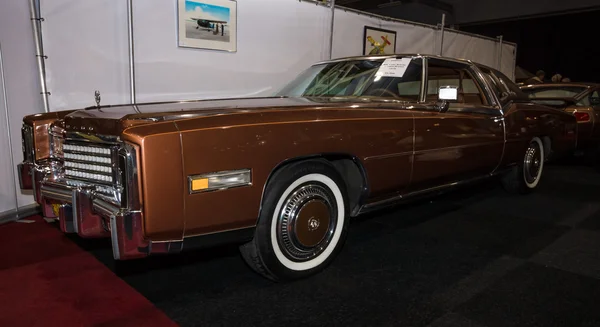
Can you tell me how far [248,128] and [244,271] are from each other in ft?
3.36

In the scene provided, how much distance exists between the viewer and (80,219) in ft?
7.18

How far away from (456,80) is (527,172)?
1.45m

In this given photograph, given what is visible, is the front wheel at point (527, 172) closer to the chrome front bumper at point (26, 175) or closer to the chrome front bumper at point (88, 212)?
the chrome front bumper at point (88, 212)

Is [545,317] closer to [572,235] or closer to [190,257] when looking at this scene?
[572,235]

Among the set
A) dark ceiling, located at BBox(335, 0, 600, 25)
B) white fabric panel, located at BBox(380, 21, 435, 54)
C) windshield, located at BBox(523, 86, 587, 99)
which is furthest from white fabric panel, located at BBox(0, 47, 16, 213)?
dark ceiling, located at BBox(335, 0, 600, 25)

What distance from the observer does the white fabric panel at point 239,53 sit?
4.36 m

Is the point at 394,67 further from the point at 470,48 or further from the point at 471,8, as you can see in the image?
the point at 471,8

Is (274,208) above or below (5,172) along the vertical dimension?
above

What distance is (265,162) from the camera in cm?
221

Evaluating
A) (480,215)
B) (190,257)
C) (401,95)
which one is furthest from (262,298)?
(480,215)

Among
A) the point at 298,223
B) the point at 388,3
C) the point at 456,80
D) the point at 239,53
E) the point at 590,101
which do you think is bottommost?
the point at 298,223

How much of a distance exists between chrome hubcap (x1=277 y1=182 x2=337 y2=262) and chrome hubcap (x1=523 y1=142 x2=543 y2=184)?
3.02 metres

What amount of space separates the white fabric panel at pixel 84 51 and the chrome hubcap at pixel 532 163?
426 centimetres

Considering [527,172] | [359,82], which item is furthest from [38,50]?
[527,172]
